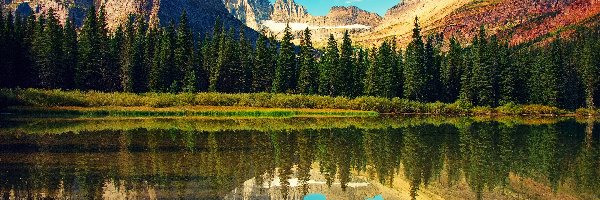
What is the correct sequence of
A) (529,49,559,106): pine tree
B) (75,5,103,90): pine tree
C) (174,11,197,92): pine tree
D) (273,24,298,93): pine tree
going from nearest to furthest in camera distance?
(75,5,103,90): pine tree < (174,11,197,92): pine tree < (529,49,559,106): pine tree < (273,24,298,93): pine tree

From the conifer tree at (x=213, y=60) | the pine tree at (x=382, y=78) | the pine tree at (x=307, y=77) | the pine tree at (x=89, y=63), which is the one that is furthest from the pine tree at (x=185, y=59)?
the pine tree at (x=382, y=78)

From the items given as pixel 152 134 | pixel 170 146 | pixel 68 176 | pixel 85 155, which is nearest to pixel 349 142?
pixel 170 146

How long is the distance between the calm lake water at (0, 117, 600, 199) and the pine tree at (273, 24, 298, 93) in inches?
2518

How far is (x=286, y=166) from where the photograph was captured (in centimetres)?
3241

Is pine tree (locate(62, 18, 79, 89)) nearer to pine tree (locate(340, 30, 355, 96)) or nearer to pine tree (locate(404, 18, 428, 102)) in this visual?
pine tree (locate(340, 30, 355, 96))

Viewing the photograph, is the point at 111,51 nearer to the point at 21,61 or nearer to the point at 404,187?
the point at 21,61

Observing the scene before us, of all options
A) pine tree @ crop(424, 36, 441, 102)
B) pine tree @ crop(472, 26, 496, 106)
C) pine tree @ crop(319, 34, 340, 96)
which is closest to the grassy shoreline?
pine tree @ crop(472, 26, 496, 106)

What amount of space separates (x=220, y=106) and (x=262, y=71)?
28.6 meters

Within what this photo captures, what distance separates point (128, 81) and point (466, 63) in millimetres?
70901

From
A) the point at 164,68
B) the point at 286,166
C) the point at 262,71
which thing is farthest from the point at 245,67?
the point at 286,166

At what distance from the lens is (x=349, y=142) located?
46406mm

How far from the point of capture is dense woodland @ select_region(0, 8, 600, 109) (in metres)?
107

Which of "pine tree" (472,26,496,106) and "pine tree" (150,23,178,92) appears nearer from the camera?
"pine tree" (150,23,178,92)

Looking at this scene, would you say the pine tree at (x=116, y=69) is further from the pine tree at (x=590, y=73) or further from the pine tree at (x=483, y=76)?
the pine tree at (x=590, y=73)
